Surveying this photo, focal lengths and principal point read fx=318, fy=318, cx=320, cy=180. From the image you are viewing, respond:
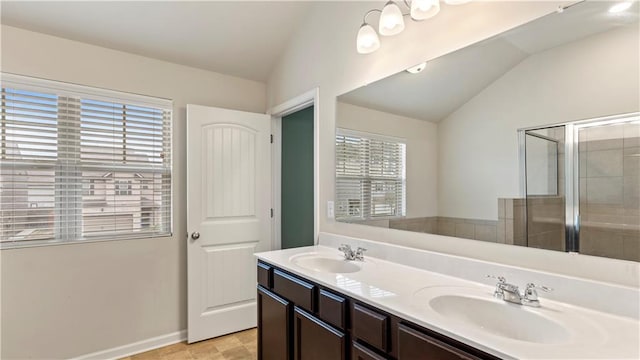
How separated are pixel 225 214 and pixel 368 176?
4.58 feet

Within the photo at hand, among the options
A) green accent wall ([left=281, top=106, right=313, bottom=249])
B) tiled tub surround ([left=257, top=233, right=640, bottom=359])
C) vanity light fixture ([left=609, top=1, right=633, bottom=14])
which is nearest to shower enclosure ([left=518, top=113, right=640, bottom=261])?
tiled tub surround ([left=257, top=233, right=640, bottom=359])

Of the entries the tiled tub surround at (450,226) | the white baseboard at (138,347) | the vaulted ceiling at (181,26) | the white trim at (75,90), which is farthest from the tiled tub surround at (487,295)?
the vaulted ceiling at (181,26)

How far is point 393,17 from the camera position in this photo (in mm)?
1643

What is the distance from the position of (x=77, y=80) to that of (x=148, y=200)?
3.32 feet

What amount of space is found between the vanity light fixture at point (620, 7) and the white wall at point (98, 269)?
270cm

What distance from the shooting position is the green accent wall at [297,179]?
334 centimetres

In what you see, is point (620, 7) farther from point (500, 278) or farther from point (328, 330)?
point (328, 330)

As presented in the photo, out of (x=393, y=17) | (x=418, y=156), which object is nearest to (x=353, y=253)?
(x=418, y=156)

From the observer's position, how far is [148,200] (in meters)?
2.63

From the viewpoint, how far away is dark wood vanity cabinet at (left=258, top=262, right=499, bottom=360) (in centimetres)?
102

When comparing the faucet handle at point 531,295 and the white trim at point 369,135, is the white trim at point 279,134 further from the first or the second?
the faucet handle at point 531,295

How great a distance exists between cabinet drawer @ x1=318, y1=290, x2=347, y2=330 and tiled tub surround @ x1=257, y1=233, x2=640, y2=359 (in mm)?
45

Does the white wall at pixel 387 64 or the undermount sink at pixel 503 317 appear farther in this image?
the white wall at pixel 387 64

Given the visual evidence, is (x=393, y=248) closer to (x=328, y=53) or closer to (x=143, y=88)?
(x=328, y=53)
